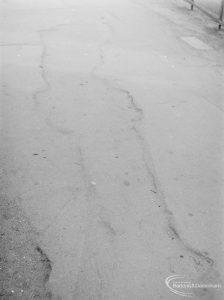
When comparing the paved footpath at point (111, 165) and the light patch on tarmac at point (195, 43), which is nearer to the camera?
the paved footpath at point (111, 165)

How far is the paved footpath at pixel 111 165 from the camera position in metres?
3.34

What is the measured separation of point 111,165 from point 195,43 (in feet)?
19.5

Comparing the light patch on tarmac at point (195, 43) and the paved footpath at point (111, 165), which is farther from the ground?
the paved footpath at point (111, 165)

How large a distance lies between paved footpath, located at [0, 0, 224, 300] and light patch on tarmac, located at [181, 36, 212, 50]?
Answer: 75 mm

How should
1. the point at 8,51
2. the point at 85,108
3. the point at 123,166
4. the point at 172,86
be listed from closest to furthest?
the point at 123,166 < the point at 85,108 < the point at 172,86 < the point at 8,51

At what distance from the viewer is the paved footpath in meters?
3.34

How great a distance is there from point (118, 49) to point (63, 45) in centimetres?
122

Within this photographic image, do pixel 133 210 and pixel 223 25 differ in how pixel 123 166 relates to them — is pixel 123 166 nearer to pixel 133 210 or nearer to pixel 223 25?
pixel 133 210

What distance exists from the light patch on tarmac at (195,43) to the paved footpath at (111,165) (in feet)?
0.25

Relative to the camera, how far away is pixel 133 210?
401 cm

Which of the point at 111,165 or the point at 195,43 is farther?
the point at 195,43

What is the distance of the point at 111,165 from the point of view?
472 cm

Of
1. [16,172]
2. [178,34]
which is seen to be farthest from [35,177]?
[178,34]

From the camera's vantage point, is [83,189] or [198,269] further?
[83,189]
